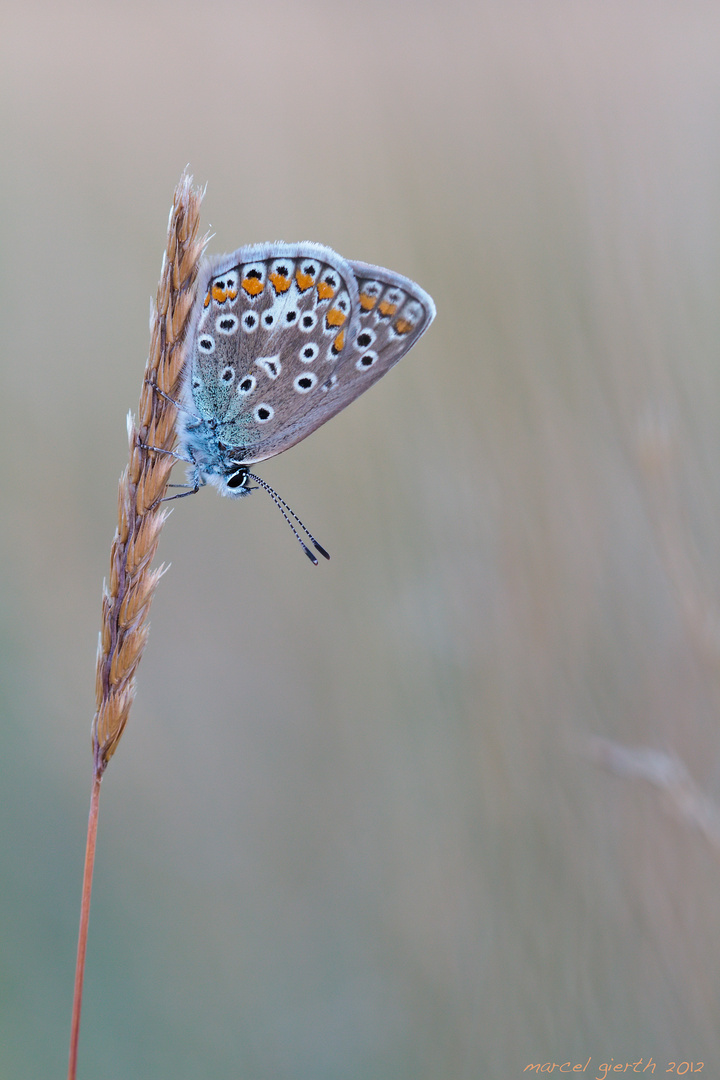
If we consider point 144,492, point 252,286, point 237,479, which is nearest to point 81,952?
point 144,492

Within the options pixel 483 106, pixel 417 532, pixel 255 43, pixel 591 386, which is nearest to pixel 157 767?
pixel 417 532

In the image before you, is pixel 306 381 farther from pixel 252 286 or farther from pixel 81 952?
pixel 81 952

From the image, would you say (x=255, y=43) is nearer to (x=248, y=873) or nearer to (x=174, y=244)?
(x=174, y=244)

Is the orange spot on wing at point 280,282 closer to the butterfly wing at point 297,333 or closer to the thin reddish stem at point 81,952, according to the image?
the butterfly wing at point 297,333

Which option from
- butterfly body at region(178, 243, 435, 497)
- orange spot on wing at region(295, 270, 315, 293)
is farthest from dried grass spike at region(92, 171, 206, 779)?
orange spot on wing at region(295, 270, 315, 293)

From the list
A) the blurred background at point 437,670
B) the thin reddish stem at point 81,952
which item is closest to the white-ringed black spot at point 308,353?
the blurred background at point 437,670
